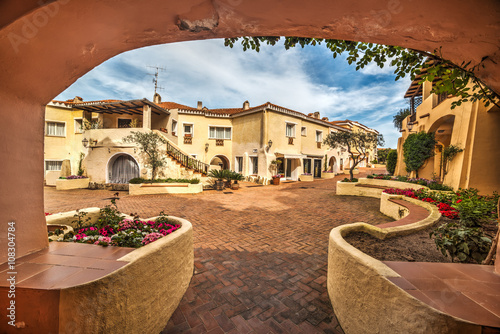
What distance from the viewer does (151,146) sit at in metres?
13.1

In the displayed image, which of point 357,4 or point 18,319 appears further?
point 18,319

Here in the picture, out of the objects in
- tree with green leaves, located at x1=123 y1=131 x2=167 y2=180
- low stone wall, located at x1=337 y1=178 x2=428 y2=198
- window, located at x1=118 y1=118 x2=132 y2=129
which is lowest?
low stone wall, located at x1=337 y1=178 x2=428 y2=198

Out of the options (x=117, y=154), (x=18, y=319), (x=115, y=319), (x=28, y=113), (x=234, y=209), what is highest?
(x=28, y=113)

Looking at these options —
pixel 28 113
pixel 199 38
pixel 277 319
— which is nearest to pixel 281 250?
pixel 277 319

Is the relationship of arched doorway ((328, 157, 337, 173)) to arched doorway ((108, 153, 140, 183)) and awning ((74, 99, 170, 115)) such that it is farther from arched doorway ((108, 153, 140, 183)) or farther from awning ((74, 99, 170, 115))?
arched doorway ((108, 153, 140, 183))

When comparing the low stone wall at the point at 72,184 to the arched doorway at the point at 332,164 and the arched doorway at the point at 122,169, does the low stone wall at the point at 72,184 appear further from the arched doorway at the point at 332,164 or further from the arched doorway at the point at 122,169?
the arched doorway at the point at 332,164

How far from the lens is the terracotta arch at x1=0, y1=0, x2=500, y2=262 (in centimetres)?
141

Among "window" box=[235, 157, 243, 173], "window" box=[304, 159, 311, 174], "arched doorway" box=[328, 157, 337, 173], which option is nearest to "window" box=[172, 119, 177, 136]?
"window" box=[235, 157, 243, 173]

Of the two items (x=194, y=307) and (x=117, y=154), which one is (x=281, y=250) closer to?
(x=194, y=307)

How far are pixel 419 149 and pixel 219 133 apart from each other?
16.7 metres

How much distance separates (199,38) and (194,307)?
376cm

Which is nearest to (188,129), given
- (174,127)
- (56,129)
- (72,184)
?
(174,127)

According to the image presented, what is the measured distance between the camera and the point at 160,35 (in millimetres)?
1794

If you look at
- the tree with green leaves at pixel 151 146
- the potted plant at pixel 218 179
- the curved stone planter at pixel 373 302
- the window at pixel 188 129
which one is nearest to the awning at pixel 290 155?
the potted plant at pixel 218 179
